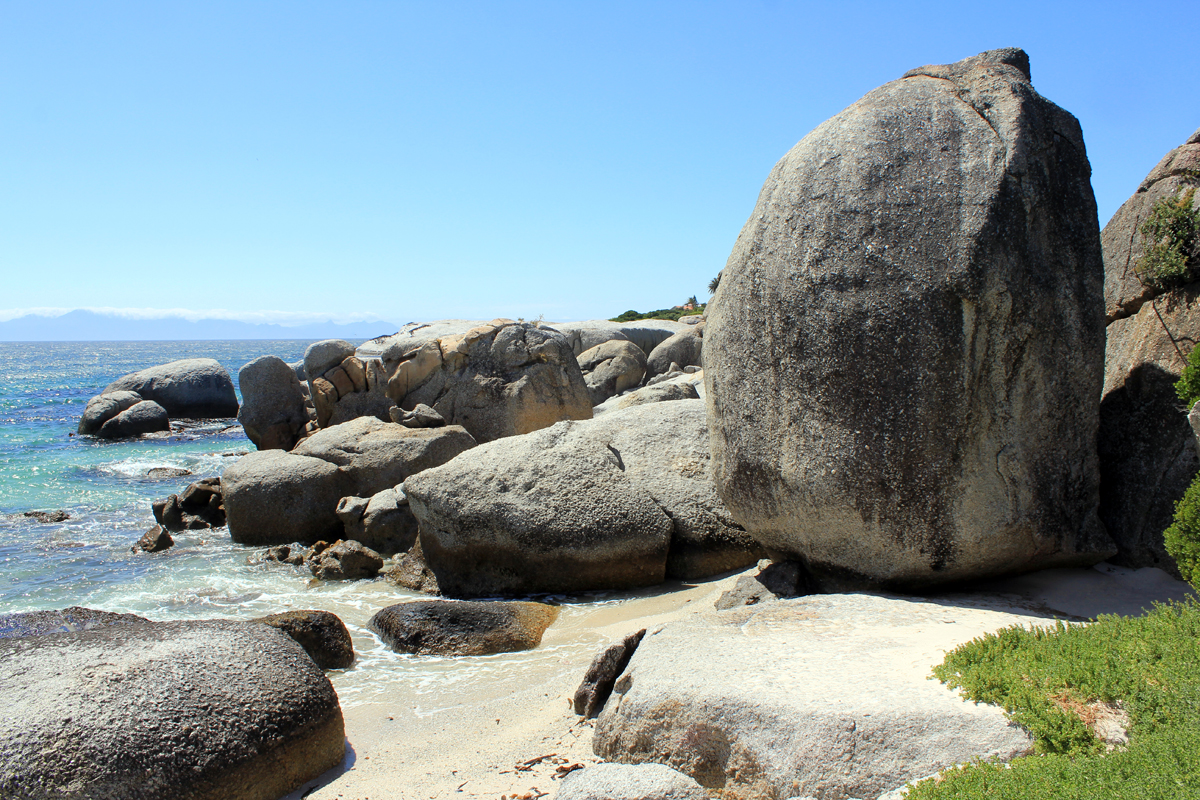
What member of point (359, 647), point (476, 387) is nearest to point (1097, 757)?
point (359, 647)

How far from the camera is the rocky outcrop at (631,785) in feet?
12.4

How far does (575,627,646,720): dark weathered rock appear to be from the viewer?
5461mm

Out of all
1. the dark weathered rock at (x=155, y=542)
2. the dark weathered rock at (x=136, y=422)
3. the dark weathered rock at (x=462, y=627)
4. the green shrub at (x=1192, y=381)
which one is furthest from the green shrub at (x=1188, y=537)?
the dark weathered rock at (x=136, y=422)

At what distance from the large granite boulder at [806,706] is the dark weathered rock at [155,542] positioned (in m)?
9.95

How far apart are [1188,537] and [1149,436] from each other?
180cm

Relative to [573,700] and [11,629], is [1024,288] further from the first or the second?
[11,629]

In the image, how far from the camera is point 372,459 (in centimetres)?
1276

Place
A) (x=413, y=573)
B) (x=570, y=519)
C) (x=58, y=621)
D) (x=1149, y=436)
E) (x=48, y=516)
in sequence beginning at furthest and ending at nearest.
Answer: (x=48, y=516)
(x=413, y=573)
(x=570, y=519)
(x=58, y=621)
(x=1149, y=436)

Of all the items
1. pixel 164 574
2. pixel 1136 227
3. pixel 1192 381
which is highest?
pixel 1136 227

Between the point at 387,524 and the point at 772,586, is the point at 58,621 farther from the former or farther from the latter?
the point at 772,586

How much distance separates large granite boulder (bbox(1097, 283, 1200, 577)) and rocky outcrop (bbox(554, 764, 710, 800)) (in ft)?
14.7

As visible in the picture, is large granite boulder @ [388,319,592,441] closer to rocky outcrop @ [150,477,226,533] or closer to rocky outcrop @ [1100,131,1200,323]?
rocky outcrop @ [150,477,226,533]

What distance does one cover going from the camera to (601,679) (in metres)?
5.48

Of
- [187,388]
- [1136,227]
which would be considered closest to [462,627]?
[1136,227]
